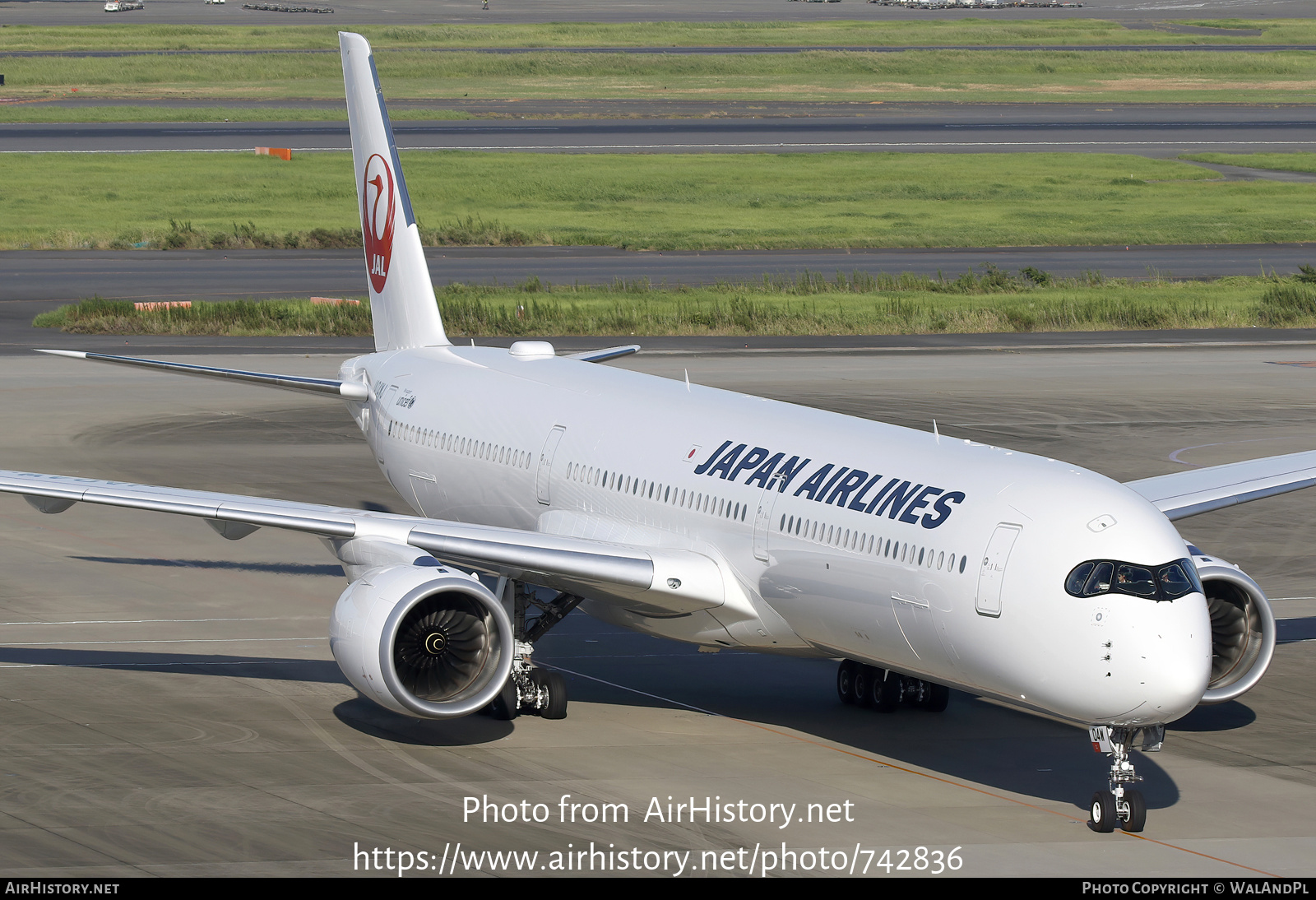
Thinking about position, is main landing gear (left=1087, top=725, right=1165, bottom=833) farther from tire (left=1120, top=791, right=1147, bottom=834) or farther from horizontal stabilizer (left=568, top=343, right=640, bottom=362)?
horizontal stabilizer (left=568, top=343, right=640, bottom=362)

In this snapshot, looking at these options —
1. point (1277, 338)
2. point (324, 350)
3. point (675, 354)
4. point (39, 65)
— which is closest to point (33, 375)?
point (324, 350)

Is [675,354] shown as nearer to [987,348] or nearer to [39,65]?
[987,348]

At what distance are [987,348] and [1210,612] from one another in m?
41.8

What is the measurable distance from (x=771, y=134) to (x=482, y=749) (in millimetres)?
111364

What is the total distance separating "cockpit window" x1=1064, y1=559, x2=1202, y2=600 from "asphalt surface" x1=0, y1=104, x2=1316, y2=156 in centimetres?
10338

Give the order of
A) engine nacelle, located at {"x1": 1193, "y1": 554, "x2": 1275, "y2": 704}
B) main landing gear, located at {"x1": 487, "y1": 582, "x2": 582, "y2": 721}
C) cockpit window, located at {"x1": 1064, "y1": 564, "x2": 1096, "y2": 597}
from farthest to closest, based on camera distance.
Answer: main landing gear, located at {"x1": 487, "y1": 582, "x2": 582, "y2": 721}
engine nacelle, located at {"x1": 1193, "y1": 554, "x2": 1275, "y2": 704}
cockpit window, located at {"x1": 1064, "y1": 564, "x2": 1096, "y2": 597}

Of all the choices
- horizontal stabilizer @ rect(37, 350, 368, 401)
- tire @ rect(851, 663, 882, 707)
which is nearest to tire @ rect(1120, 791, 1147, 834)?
tire @ rect(851, 663, 882, 707)

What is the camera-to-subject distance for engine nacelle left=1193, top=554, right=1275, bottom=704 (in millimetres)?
22891

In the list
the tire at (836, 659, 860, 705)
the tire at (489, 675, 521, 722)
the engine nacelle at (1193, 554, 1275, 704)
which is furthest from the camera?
the tire at (836, 659, 860, 705)

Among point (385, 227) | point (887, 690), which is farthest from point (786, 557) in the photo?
point (385, 227)

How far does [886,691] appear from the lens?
2506 centimetres

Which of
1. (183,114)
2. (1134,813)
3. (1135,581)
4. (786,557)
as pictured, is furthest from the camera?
(183,114)

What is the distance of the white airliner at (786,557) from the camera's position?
1922 cm

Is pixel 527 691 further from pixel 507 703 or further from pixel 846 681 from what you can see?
pixel 846 681
